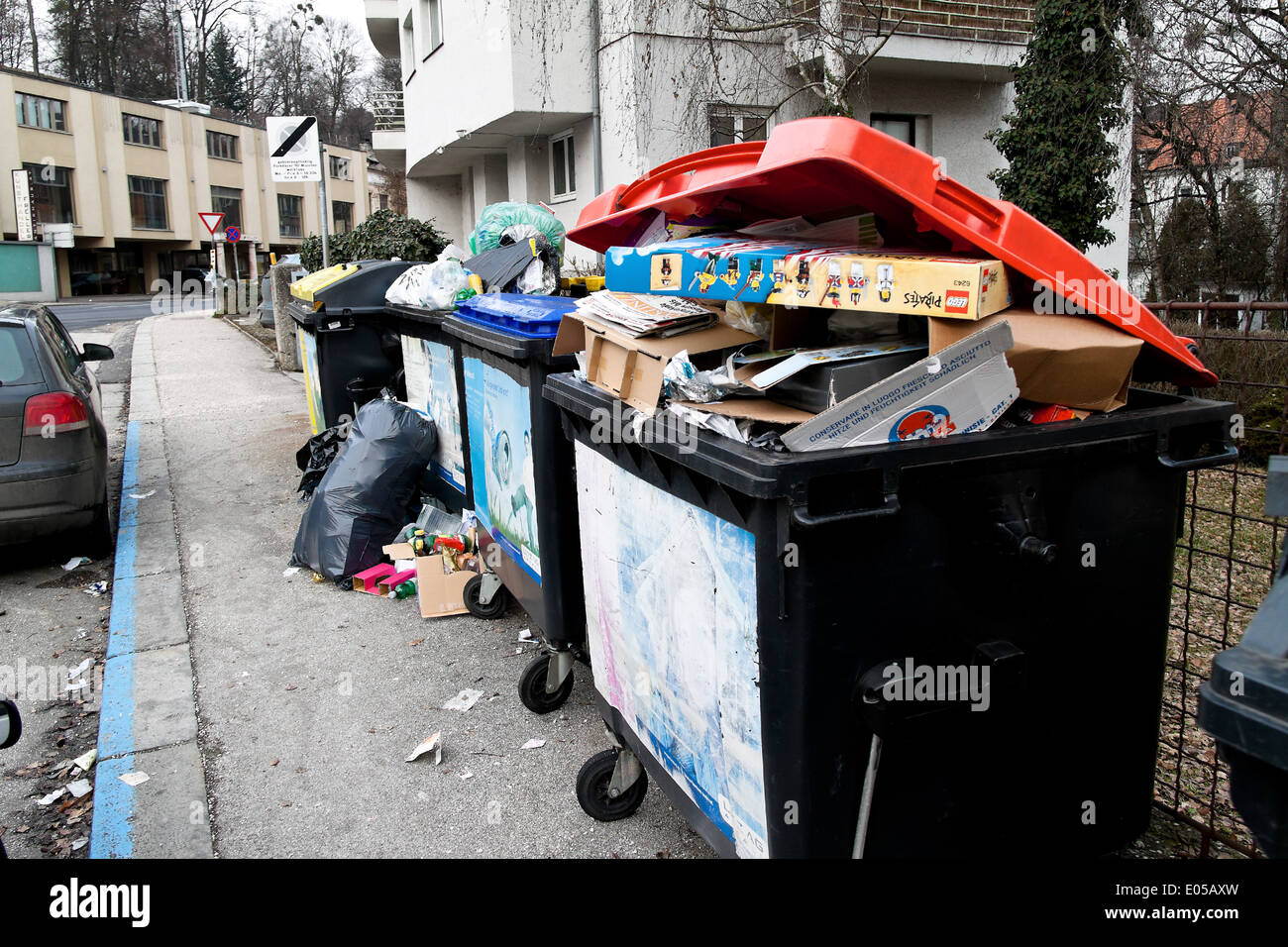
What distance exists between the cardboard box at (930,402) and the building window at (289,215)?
188 feet

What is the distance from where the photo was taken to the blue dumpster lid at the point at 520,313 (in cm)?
362

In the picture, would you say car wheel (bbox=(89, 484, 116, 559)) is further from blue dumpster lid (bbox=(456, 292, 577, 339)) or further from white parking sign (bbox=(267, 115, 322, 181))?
white parking sign (bbox=(267, 115, 322, 181))

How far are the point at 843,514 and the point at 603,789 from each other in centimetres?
157

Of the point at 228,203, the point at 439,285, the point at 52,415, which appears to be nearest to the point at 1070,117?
the point at 439,285

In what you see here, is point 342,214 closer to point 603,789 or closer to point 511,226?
point 511,226

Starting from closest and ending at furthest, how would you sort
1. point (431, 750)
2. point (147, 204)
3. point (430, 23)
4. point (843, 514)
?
point (843, 514)
point (431, 750)
point (430, 23)
point (147, 204)

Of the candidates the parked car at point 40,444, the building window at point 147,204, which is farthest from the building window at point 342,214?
the parked car at point 40,444

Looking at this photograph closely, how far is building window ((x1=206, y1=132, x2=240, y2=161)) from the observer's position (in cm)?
4912

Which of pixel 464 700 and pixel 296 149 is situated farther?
pixel 296 149

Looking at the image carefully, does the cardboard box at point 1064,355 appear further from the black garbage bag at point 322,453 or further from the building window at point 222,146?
the building window at point 222,146

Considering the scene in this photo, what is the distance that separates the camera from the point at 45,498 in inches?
210

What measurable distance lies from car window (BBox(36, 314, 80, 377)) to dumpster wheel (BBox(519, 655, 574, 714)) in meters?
3.95

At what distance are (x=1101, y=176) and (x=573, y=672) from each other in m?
8.25

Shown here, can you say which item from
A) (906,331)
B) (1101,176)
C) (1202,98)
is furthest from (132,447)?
(1202,98)
